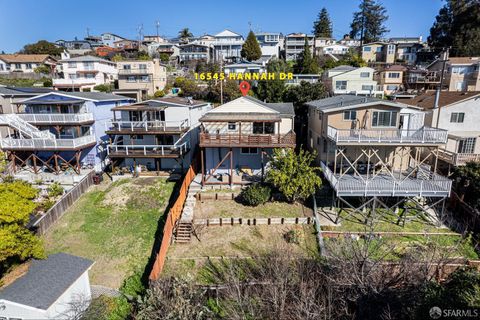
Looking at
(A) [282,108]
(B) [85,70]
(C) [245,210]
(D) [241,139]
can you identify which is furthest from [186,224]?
(B) [85,70]

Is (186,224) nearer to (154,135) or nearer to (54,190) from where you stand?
(154,135)

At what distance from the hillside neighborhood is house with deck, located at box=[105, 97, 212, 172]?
152mm

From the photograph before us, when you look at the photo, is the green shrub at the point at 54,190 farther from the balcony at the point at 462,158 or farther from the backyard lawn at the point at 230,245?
the balcony at the point at 462,158

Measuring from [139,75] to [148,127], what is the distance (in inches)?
1255

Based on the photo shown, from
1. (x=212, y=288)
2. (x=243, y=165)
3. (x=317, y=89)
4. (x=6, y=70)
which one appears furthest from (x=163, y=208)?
(x=6, y=70)

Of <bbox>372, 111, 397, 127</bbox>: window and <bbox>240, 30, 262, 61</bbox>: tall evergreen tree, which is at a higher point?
<bbox>240, 30, 262, 61</bbox>: tall evergreen tree

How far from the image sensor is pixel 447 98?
26734 millimetres

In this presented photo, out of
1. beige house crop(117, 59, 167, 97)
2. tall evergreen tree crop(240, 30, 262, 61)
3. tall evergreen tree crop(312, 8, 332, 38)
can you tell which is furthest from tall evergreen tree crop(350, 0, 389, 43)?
beige house crop(117, 59, 167, 97)

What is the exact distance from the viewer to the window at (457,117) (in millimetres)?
25188

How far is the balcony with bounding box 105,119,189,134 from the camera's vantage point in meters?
26.7

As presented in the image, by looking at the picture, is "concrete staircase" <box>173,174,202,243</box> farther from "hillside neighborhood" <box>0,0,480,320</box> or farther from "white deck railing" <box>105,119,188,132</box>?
"white deck railing" <box>105,119,188,132</box>

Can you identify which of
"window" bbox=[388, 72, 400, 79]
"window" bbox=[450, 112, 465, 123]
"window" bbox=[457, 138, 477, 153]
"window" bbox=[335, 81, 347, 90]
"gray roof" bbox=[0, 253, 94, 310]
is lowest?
"gray roof" bbox=[0, 253, 94, 310]

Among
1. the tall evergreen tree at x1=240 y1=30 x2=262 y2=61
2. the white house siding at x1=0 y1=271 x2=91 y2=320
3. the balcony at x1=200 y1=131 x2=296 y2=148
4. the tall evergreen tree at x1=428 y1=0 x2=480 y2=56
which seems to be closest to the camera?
the white house siding at x1=0 y1=271 x2=91 y2=320

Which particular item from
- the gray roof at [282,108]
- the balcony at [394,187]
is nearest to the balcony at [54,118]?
the gray roof at [282,108]
